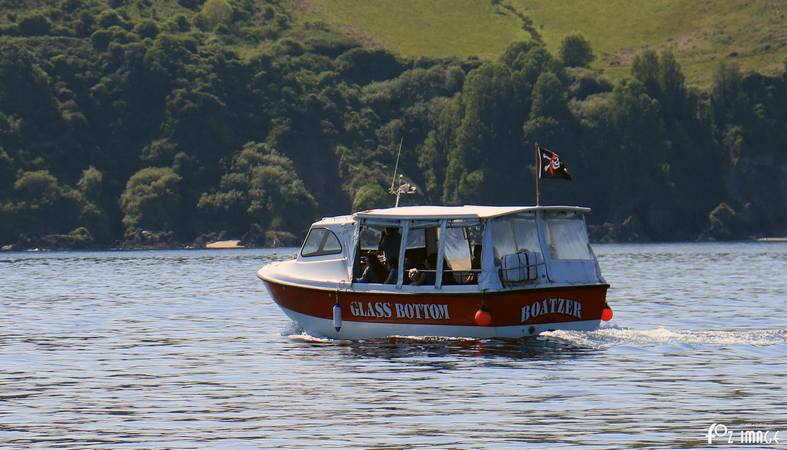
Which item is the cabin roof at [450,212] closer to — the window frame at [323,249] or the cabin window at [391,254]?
the cabin window at [391,254]

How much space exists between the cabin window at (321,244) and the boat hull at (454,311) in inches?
43.9

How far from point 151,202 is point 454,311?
141628 millimetres

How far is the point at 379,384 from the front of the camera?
28.2 meters

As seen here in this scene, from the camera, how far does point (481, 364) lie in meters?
30.8

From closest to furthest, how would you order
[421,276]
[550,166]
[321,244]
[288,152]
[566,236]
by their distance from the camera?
[421,276] < [566,236] < [550,166] < [321,244] < [288,152]

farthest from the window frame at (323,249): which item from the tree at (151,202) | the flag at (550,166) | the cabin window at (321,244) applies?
the tree at (151,202)

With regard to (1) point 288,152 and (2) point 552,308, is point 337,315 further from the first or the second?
(1) point 288,152

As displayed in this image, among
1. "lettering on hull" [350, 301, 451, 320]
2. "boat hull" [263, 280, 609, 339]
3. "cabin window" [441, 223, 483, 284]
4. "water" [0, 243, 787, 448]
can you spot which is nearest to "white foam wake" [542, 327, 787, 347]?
"water" [0, 243, 787, 448]

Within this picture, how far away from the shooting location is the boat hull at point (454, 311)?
110ft

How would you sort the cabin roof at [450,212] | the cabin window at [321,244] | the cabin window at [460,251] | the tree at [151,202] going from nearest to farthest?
the cabin roof at [450,212]
the cabin window at [460,251]
the cabin window at [321,244]
the tree at [151,202]

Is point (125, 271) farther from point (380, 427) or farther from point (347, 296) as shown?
point (380, 427)

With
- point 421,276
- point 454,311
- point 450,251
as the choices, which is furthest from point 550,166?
point 454,311

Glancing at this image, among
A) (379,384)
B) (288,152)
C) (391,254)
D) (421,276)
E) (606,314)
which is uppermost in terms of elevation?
(288,152)

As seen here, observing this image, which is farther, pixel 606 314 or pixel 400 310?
pixel 606 314
